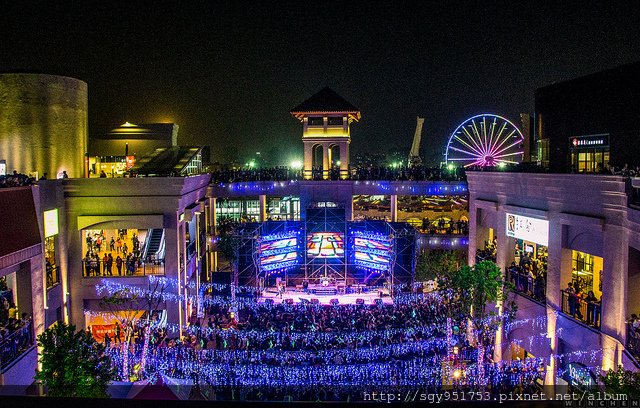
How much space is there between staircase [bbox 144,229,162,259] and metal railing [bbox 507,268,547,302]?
15.5m

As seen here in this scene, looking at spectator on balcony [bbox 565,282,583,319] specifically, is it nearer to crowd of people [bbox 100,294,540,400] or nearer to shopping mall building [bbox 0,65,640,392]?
shopping mall building [bbox 0,65,640,392]

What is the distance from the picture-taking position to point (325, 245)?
96.5 feet

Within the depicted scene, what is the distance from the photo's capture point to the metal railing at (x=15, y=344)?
45.2 feet

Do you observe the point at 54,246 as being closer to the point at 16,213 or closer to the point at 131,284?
the point at 131,284

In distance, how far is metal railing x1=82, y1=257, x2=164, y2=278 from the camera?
21.7 m

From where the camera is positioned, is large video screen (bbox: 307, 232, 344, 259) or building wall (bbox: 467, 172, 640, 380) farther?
large video screen (bbox: 307, 232, 344, 259)

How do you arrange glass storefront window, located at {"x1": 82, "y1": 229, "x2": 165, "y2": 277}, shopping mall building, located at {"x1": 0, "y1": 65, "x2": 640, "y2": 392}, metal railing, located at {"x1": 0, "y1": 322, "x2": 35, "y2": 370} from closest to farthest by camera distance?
metal railing, located at {"x1": 0, "y1": 322, "x2": 35, "y2": 370}, shopping mall building, located at {"x1": 0, "y1": 65, "x2": 640, "y2": 392}, glass storefront window, located at {"x1": 82, "y1": 229, "x2": 165, "y2": 277}

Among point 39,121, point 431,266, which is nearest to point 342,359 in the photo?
point 431,266

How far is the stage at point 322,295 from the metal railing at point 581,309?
11.2 metres

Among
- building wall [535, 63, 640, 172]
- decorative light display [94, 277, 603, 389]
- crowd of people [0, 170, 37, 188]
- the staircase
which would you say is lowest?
decorative light display [94, 277, 603, 389]

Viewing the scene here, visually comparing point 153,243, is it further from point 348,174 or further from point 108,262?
point 348,174

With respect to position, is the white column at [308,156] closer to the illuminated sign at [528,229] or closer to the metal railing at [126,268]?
the metal railing at [126,268]

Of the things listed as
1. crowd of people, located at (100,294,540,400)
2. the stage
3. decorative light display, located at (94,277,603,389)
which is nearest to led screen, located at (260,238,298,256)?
the stage

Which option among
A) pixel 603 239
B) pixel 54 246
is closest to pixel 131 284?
pixel 54 246
